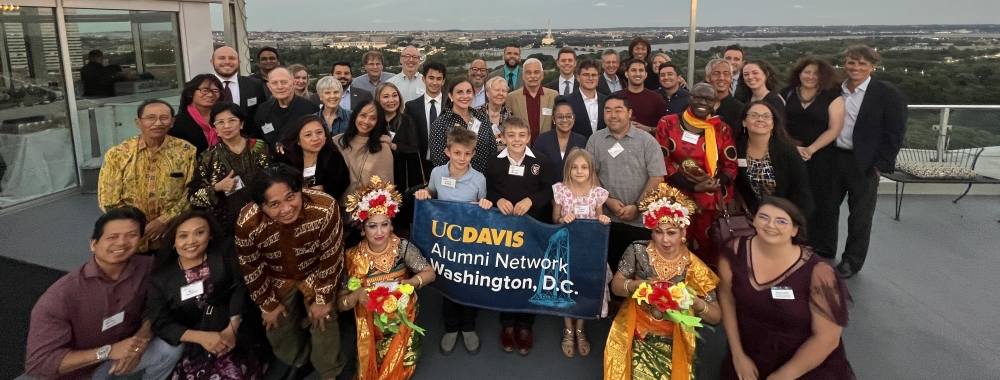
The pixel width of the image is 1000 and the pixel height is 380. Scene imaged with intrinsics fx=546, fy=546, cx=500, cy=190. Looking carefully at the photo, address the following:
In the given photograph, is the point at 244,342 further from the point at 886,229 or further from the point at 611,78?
the point at 886,229

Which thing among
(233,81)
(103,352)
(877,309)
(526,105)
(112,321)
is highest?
(233,81)

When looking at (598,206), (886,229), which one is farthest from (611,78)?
(886,229)

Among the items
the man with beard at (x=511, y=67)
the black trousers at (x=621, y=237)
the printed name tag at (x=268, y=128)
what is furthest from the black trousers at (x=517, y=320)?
the man with beard at (x=511, y=67)

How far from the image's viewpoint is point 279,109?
440 cm

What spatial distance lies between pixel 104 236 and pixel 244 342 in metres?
0.89

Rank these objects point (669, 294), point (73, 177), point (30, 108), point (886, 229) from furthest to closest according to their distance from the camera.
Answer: point (73, 177)
point (30, 108)
point (886, 229)
point (669, 294)

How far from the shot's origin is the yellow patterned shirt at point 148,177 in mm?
3305

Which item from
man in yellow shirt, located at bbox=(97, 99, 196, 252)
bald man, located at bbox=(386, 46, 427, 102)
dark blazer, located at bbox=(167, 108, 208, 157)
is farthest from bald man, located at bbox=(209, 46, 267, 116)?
man in yellow shirt, located at bbox=(97, 99, 196, 252)

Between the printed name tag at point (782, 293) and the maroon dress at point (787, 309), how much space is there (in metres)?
0.01

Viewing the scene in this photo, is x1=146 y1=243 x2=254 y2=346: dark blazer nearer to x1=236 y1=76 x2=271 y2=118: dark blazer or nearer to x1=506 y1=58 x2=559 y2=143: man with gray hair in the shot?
x1=236 y1=76 x2=271 y2=118: dark blazer

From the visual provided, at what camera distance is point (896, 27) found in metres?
14.6

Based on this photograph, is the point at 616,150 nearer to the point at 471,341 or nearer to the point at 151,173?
the point at 471,341

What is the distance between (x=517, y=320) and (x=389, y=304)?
3.33 ft

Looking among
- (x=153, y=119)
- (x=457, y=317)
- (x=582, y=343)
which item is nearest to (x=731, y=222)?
(x=582, y=343)
